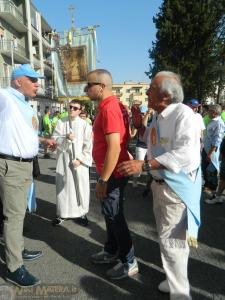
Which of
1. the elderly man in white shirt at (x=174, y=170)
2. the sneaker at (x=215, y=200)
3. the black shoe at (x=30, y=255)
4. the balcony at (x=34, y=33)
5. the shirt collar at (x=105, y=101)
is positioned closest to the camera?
the elderly man in white shirt at (x=174, y=170)

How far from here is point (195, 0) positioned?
2631 cm

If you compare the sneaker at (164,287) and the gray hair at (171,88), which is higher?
the gray hair at (171,88)

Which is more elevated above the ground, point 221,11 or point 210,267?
point 221,11

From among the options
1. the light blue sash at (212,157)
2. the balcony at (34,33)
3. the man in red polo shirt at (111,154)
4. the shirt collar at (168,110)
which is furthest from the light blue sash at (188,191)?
the balcony at (34,33)

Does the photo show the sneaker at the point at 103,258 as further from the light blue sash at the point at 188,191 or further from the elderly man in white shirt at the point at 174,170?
the light blue sash at the point at 188,191

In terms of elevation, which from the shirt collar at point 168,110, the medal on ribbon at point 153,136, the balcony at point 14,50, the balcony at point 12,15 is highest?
the balcony at point 12,15

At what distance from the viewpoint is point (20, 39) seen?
35.5 m

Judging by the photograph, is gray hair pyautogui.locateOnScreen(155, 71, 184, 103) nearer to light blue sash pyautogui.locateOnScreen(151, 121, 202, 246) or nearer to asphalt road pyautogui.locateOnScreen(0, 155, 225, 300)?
light blue sash pyautogui.locateOnScreen(151, 121, 202, 246)

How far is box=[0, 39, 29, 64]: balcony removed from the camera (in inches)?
1132

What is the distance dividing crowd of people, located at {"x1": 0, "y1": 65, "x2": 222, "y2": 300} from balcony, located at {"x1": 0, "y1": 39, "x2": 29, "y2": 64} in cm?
2757

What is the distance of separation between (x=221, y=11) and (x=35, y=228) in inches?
1139

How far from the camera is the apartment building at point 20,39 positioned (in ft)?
95.8

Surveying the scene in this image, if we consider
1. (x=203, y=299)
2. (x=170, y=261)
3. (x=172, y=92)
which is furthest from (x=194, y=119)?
(x=203, y=299)

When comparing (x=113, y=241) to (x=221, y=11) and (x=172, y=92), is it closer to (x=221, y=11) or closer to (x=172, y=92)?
(x=172, y=92)
